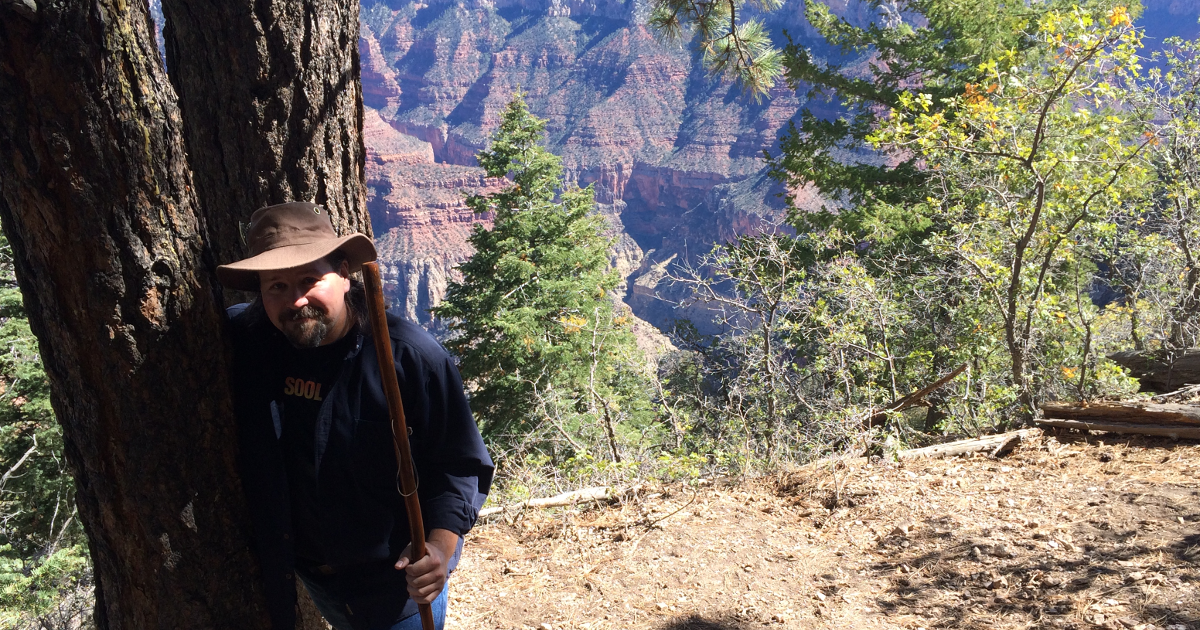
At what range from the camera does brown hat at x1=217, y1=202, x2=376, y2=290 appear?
1.73m

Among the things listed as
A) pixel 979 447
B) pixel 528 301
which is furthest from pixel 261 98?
pixel 528 301

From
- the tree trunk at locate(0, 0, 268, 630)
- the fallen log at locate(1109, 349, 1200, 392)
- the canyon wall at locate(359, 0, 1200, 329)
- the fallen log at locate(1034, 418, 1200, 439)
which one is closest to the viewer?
the tree trunk at locate(0, 0, 268, 630)

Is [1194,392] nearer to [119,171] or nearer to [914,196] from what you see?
[119,171]

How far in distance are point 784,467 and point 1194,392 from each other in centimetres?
288

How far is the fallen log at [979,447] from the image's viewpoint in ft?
14.9

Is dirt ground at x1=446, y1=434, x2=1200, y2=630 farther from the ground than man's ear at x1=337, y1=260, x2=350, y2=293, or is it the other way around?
man's ear at x1=337, y1=260, x2=350, y2=293

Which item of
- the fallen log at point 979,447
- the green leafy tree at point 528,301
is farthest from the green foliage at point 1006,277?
the green leafy tree at point 528,301

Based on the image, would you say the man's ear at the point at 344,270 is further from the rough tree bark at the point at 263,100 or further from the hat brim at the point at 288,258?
the rough tree bark at the point at 263,100

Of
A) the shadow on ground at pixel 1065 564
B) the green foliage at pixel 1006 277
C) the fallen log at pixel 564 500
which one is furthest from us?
the green foliage at pixel 1006 277

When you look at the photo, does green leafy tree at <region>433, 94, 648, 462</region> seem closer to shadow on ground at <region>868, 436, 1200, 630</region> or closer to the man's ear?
shadow on ground at <region>868, 436, 1200, 630</region>

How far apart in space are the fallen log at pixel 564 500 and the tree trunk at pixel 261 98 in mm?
2515

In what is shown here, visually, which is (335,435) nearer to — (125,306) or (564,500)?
(125,306)

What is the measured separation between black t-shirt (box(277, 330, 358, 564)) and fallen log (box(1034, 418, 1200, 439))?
4632 millimetres

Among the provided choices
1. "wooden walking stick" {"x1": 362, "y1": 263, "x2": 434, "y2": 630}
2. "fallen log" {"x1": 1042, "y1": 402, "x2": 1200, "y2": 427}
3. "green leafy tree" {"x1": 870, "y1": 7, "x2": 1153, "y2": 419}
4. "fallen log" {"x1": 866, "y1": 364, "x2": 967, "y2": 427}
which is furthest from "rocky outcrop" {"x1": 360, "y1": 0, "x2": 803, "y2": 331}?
"wooden walking stick" {"x1": 362, "y1": 263, "x2": 434, "y2": 630}
